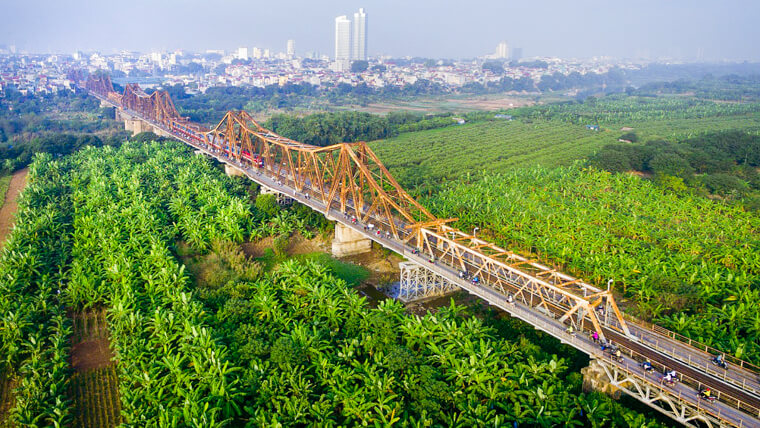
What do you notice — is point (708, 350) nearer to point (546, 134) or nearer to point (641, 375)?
point (641, 375)

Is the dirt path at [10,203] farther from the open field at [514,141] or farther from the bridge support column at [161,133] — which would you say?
the open field at [514,141]

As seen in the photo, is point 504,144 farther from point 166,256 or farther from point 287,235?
point 166,256

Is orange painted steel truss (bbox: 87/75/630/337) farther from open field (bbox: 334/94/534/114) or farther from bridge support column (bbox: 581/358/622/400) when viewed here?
open field (bbox: 334/94/534/114)

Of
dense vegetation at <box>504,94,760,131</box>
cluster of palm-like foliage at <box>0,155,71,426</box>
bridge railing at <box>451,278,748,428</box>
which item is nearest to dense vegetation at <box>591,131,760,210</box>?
dense vegetation at <box>504,94,760,131</box>

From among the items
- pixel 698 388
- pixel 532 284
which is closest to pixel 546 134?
pixel 532 284

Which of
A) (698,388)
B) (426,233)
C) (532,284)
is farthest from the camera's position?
(426,233)

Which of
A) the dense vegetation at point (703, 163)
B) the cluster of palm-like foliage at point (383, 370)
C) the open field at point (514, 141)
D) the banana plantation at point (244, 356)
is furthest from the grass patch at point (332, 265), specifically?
the dense vegetation at point (703, 163)
